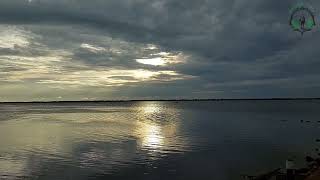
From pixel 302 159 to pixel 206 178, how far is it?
692 inches

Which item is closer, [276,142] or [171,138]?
[276,142]

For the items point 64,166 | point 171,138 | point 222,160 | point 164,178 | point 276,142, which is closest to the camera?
point 164,178

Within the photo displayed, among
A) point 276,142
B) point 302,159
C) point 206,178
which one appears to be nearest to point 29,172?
point 206,178

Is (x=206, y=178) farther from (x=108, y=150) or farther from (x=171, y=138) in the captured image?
(x=171, y=138)

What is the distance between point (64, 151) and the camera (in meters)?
57.1

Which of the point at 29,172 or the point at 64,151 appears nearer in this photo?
the point at 29,172

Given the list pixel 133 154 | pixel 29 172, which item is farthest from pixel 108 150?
pixel 29 172

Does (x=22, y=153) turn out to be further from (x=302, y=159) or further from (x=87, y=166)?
(x=302, y=159)

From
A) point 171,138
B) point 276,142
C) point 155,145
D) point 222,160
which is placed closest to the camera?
point 222,160

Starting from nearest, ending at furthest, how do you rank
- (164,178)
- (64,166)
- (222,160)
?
1. (164,178)
2. (64,166)
3. (222,160)

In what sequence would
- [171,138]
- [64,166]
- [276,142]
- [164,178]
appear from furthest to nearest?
[171,138]
[276,142]
[64,166]
[164,178]

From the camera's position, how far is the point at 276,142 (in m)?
68.4

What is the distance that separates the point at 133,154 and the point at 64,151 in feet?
35.1

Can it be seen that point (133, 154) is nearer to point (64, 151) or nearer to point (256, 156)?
point (64, 151)
